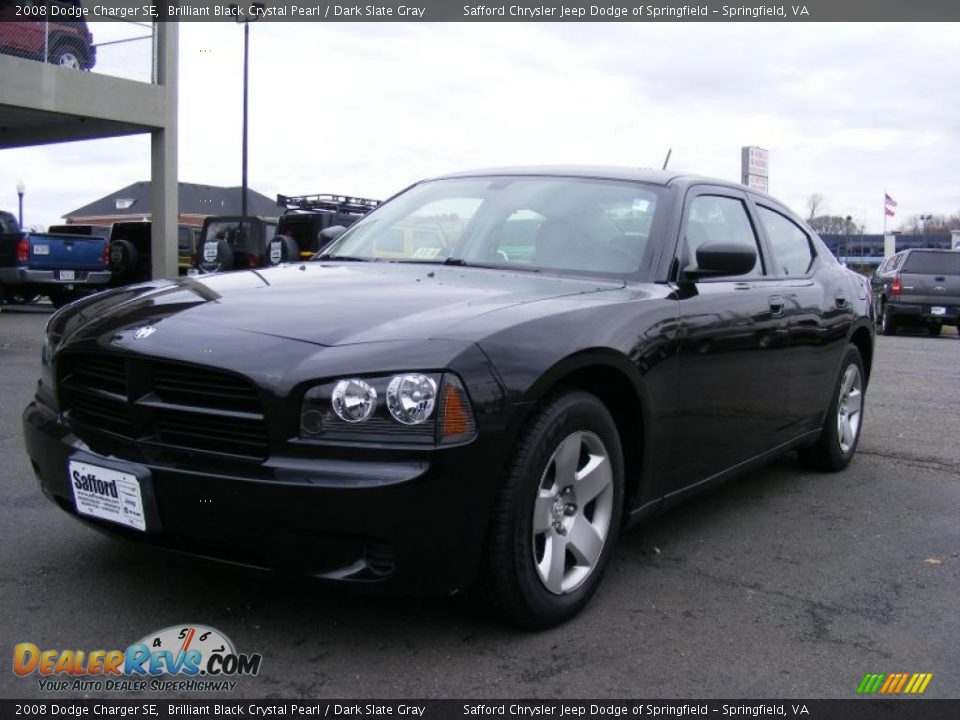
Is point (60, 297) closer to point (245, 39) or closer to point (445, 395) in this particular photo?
point (245, 39)

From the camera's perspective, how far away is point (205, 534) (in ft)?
8.81

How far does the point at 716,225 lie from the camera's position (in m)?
4.34

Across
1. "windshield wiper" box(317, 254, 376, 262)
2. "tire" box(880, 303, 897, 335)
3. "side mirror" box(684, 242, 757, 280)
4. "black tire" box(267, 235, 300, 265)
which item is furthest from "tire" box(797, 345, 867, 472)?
"tire" box(880, 303, 897, 335)

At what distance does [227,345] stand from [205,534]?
545 mm

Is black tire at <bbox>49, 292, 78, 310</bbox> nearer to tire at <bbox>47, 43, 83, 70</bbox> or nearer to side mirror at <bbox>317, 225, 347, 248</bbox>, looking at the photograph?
tire at <bbox>47, 43, 83, 70</bbox>

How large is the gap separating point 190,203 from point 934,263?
53493mm

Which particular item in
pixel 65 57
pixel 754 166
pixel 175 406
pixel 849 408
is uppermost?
pixel 65 57

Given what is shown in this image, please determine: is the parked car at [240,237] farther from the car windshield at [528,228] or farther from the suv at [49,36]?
the car windshield at [528,228]

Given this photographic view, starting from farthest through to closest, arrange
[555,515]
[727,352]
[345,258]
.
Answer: [345,258] < [727,352] < [555,515]

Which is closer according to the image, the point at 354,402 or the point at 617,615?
the point at 354,402

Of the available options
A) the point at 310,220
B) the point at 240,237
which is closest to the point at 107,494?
the point at 310,220

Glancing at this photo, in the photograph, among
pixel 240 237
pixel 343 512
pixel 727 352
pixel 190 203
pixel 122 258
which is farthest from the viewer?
pixel 190 203

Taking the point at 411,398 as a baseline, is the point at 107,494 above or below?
below

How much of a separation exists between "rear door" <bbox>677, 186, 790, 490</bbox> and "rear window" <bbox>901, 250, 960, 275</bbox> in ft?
46.3
